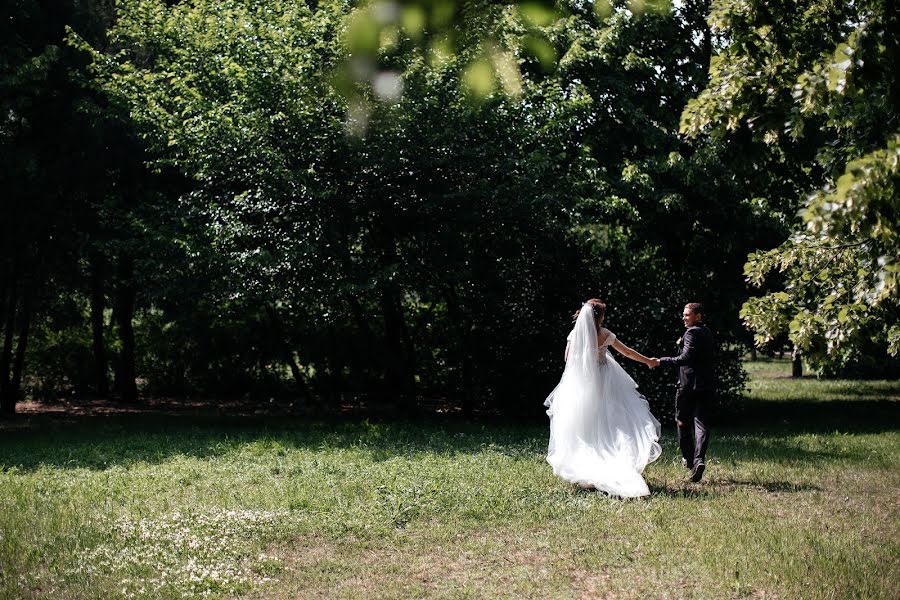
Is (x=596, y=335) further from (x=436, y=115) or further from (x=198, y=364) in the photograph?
(x=198, y=364)

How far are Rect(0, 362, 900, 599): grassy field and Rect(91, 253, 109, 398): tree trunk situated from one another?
21.5 feet

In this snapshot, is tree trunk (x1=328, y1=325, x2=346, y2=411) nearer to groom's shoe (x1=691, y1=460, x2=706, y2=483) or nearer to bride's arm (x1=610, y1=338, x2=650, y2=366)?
bride's arm (x1=610, y1=338, x2=650, y2=366)

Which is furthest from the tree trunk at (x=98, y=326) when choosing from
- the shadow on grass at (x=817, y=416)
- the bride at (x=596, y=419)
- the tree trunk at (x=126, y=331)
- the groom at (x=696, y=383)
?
the shadow on grass at (x=817, y=416)

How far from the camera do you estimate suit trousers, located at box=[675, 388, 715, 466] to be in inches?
398

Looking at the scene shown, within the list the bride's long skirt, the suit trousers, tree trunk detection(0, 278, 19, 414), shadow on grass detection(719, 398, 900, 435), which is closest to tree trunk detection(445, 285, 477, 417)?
shadow on grass detection(719, 398, 900, 435)

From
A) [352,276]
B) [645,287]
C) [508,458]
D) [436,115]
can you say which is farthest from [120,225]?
[645,287]

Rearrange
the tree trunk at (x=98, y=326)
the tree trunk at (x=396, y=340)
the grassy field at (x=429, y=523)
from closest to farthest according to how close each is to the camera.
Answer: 1. the grassy field at (x=429, y=523)
2. the tree trunk at (x=396, y=340)
3. the tree trunk at (x=98, y=326)

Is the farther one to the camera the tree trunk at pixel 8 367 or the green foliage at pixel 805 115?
the tree trunk at pixel 8 367

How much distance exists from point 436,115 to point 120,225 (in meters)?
7.11

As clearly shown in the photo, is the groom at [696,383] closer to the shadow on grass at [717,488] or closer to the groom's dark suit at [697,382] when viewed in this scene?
the groom's dark suit at [697,382]

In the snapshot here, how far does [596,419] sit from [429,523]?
280cm

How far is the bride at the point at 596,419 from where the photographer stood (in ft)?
32.2

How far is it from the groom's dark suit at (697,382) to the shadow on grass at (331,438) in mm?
Result: 1263

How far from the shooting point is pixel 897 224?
481 cm
